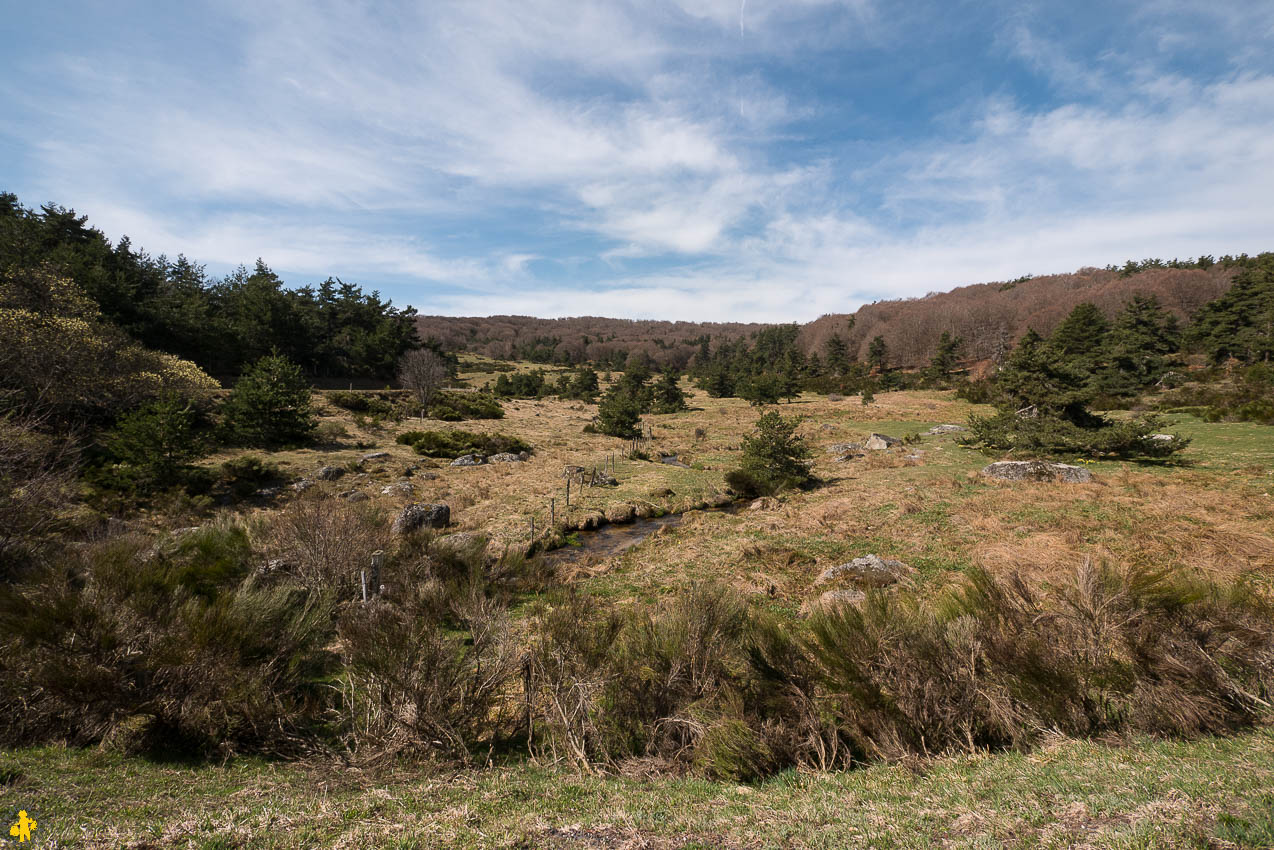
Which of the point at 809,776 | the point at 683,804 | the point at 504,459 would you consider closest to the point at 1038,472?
the point at 809,776

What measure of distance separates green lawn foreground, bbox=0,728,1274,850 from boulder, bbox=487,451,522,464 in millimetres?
22643

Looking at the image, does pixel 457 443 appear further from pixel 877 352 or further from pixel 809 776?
pixel 877 352

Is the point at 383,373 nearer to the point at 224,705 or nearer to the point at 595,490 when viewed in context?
the point at 595,490

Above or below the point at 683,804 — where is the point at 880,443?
above

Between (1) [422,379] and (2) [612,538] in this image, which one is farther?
(1) [422,379]

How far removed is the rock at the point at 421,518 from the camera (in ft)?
47.8

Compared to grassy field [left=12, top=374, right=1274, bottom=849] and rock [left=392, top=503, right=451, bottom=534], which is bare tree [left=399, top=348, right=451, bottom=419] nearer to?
grassy field [left=12, top=374, right=1274, bottom=849]

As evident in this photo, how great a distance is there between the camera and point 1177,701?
14.4 feet

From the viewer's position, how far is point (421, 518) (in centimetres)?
1528

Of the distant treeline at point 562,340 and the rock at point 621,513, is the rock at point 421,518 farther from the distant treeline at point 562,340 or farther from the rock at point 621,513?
the distant treeline at point 562,340

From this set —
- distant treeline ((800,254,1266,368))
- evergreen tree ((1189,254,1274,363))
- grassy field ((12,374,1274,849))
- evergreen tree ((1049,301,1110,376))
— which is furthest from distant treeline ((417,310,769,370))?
grassy field ((12,374,1274,849))

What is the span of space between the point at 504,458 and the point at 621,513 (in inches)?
449

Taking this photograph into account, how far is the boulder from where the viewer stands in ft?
88.6

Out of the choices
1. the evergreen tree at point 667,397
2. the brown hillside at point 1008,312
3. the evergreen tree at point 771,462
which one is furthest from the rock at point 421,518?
the brown hillside at point 1008,312
